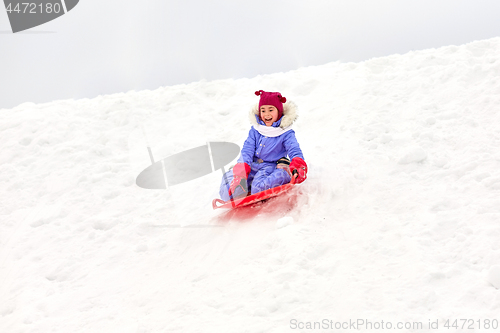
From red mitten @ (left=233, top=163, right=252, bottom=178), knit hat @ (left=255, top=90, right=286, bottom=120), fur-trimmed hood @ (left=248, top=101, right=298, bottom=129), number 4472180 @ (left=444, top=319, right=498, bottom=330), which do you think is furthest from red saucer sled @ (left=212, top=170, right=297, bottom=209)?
number 4472180 @ (left=444, top=319, right=498, bottom=330)

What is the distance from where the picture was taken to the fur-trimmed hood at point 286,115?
434cm

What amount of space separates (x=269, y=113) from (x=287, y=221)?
1218mm

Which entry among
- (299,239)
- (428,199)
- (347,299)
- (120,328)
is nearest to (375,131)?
(428,199)

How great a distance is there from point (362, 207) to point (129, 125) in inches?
164

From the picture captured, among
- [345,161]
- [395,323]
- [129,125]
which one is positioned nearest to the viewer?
[395,323]

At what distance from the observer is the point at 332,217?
3680mm

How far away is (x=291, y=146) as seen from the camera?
4.26 meters

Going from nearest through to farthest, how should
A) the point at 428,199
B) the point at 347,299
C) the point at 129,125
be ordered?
the point at 347,299 < the point at 428,199 < the point at 129,125

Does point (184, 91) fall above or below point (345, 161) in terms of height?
above

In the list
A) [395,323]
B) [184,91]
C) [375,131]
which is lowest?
[395,323]

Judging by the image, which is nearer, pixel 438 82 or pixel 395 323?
pixel 395 323

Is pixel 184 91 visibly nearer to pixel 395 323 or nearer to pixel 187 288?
pixel 187 288

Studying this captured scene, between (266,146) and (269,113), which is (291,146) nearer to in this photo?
(266,146)

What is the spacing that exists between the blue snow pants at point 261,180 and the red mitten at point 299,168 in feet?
0.33
